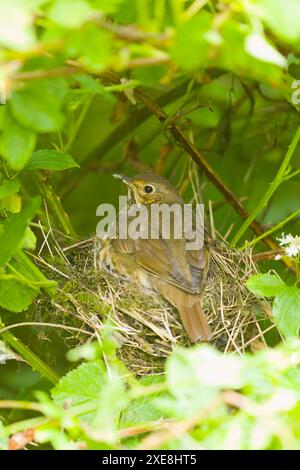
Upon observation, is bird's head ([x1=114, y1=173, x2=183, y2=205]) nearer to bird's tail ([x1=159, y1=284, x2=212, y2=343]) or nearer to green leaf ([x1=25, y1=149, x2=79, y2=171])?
bird's tail ([x1=159, y1=284, x2=212, y2=343])

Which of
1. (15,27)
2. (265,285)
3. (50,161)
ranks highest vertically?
(50,161)

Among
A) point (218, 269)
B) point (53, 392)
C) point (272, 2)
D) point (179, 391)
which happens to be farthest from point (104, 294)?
point (272, 2)

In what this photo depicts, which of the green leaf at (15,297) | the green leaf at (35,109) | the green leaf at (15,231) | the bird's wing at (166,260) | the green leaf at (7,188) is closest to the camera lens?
the green leaf at (35,109)

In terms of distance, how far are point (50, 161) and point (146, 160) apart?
88.6 inches

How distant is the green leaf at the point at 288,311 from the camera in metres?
3.66

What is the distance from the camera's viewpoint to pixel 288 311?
147 inches

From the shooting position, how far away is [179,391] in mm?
2289

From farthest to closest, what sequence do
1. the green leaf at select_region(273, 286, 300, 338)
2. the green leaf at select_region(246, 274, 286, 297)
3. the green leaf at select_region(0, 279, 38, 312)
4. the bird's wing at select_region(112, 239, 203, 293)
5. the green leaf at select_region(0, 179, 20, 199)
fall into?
the bird's wing at select_region(112, 239, 203, 293), the green leaf at select_region(0, 279, 38, 312), the green leaf at select_region(0, 179, 20, 199), the green leaf at select_region(246, 274, 286, 297), the green leaf at select_region(273, 286, 300, 338)

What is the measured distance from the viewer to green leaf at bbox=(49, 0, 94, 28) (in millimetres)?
2193

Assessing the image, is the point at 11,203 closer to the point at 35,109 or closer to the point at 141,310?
the point at 141,310

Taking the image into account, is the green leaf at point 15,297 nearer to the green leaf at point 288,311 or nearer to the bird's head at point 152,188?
the green leaf at point 288,311

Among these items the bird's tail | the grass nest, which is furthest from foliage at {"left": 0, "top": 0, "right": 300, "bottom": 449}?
the bird's tail

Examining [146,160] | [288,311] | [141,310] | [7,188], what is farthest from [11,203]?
[146,160]

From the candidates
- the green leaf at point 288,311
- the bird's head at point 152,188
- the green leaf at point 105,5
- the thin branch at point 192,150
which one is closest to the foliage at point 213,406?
the green leaf at point 288,311
